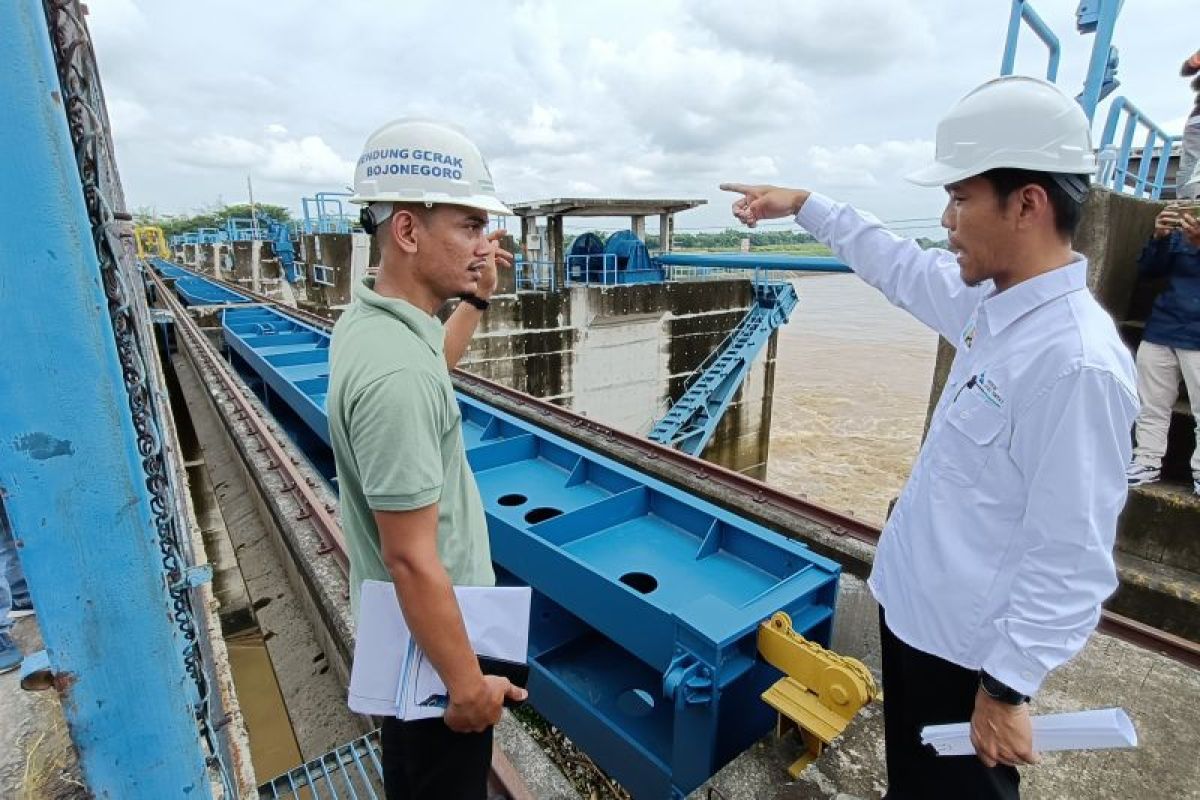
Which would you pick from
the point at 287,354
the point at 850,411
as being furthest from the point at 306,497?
the point at 850,411

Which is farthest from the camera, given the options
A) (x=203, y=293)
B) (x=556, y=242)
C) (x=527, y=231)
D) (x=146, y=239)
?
(x=527, y=231)

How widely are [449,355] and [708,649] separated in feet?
4.99

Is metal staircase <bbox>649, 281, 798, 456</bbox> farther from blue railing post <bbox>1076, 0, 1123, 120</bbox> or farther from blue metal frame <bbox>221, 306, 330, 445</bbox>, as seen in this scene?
blue railing post <bbox>1076, 0, 1123, 120</bbox>

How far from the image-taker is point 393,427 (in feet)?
3.79

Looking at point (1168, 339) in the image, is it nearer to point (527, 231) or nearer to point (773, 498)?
point (773, 498)

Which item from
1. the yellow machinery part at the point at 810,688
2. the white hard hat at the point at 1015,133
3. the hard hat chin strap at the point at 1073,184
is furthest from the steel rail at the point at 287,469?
the hard hat chin strap at the point at 1073,184

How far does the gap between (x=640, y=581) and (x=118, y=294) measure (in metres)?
2.47

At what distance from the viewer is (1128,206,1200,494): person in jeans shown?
11.1ft

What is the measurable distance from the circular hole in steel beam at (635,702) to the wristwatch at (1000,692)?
84.6 inches

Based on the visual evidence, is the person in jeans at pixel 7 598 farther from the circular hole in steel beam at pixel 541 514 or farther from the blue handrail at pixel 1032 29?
the blue handrail at pixel 1032 29

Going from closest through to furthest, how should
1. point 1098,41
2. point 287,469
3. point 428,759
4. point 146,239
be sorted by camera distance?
point 428,759 < point 1098,41 < point 287,469 < point 146,239

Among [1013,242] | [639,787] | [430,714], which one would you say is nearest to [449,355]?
[430,714]

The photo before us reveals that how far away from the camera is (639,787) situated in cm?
286

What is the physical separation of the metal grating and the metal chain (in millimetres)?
905
